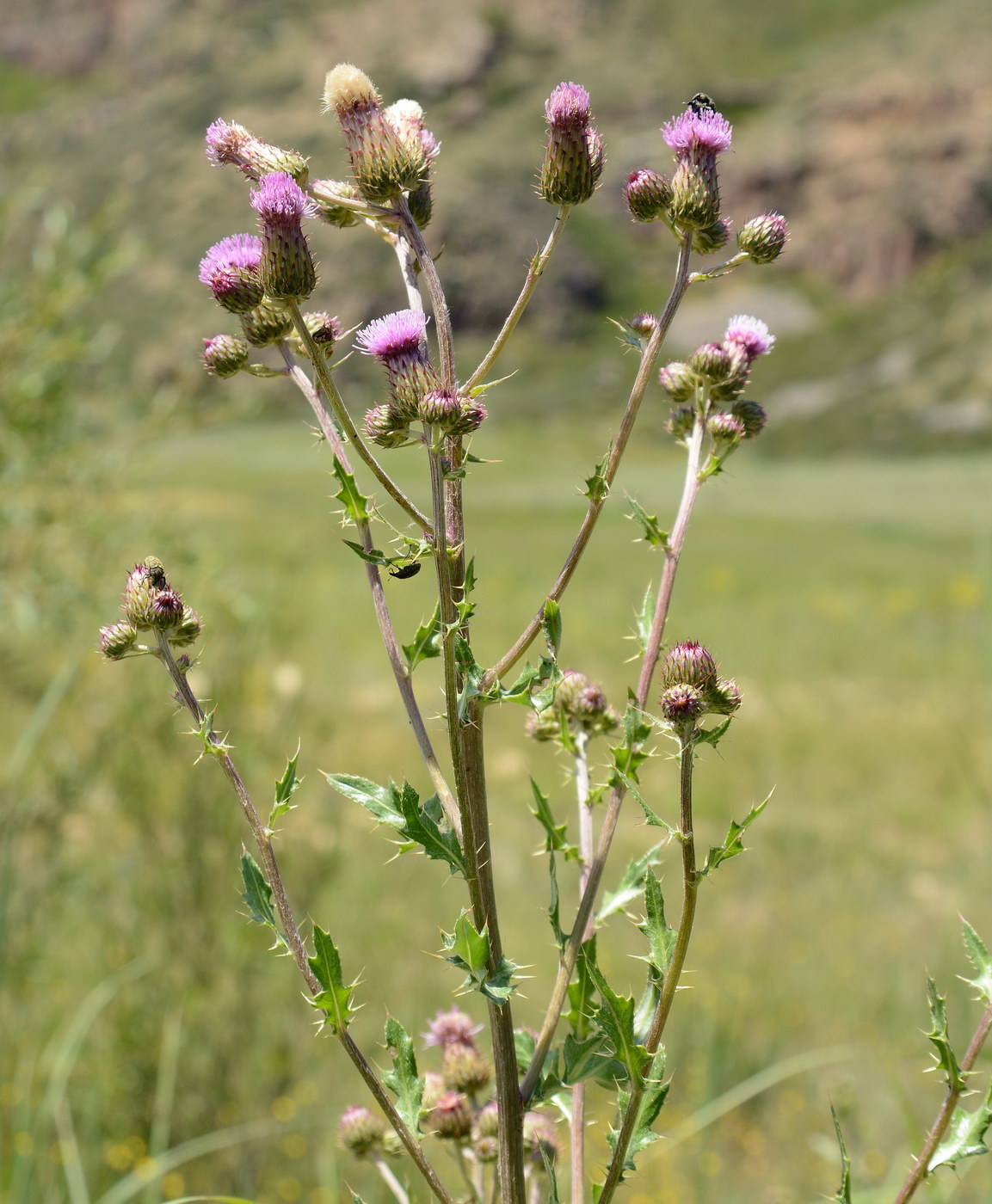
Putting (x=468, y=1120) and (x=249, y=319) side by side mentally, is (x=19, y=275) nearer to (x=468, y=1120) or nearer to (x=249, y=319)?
(x=249, y=319)

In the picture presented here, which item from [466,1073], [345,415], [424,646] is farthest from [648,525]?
[466,1073]

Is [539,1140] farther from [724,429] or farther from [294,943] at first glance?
[724,429]

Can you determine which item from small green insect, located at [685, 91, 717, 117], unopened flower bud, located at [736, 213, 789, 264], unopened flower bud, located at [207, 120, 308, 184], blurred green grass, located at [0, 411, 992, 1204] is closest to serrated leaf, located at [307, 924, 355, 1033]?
blurred green grass, located at [0, 411, 992, 1204]

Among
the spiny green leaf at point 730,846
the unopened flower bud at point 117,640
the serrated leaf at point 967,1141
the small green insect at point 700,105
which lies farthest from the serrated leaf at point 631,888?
the small green insect at point 700,105

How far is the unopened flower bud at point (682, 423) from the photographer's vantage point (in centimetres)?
158

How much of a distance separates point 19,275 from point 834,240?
124486mm

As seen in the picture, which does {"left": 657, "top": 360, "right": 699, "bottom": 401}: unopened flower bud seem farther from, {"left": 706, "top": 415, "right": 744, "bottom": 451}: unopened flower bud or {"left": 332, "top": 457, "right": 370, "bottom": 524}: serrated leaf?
{"left": 332, "top": 457, "right": 370, "bottom": 524}: serrated leaf

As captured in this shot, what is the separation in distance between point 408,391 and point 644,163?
76145 mm

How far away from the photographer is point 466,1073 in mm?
1519

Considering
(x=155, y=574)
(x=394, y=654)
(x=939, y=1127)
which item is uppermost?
(x=155, y=574)

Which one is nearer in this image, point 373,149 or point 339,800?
point 373,149

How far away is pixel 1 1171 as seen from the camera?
115 inches

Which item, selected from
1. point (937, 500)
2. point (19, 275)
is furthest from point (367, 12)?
point (19, 275)

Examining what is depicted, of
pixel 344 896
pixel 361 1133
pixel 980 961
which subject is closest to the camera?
pixel 980 961
